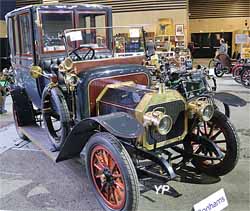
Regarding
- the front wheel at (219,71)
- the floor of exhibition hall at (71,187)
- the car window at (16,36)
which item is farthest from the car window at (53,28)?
the front wheel at (219,71)

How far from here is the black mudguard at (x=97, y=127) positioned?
2312mm

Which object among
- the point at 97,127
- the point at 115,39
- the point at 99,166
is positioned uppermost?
the point at 115,39

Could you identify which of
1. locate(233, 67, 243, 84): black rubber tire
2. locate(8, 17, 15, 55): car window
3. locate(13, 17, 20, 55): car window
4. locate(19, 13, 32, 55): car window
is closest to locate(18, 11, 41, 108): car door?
locate(19, 13, 32, 55): car window

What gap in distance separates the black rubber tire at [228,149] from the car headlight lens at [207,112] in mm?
262

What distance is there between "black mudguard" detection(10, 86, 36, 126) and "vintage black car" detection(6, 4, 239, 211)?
0.01 metres

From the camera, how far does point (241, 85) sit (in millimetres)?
9375

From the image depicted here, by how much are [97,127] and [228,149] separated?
49.7 inches

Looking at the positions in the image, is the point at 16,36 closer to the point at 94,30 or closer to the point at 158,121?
the point at 94,30

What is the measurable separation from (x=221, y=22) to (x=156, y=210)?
57.7 feet

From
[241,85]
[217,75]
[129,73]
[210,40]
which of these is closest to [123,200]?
[129,73]

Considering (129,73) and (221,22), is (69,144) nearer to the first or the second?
(129,73)

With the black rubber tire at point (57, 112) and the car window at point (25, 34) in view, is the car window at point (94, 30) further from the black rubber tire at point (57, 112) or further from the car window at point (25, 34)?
the black rubber tire at point (57, 112)

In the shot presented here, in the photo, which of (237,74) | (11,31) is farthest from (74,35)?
(237,74)

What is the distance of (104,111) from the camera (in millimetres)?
3057
